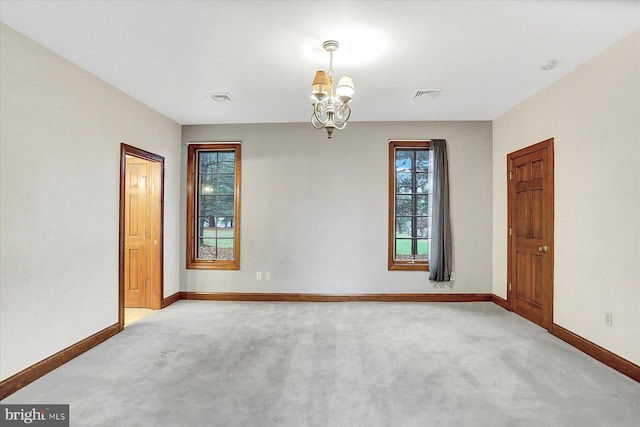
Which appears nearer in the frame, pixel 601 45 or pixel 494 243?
pixel 601 45

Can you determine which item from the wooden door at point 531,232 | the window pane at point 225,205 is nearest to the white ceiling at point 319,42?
the wooden door at point 531,232

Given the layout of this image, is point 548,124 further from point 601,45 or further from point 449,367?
point 449,367

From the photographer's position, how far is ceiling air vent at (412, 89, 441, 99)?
151 inches

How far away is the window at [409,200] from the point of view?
514 centimetres

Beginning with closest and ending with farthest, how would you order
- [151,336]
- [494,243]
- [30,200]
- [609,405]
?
1. [609,405]
2. [30,200]
3. [151,336]
4. [494,243]

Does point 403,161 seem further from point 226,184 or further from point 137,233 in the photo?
point 137,233

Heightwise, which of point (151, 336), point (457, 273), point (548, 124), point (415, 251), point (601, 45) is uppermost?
point (601, 45)

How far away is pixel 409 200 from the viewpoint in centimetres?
520

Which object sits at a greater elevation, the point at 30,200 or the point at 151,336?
the point at 30,200

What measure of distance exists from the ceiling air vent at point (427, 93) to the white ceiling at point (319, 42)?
0.23ft

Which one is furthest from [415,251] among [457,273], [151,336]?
[151,336]

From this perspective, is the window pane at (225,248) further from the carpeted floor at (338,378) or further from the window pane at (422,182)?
the window pane at (422,182)

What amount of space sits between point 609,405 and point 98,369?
12.8ft

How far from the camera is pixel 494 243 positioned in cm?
503
